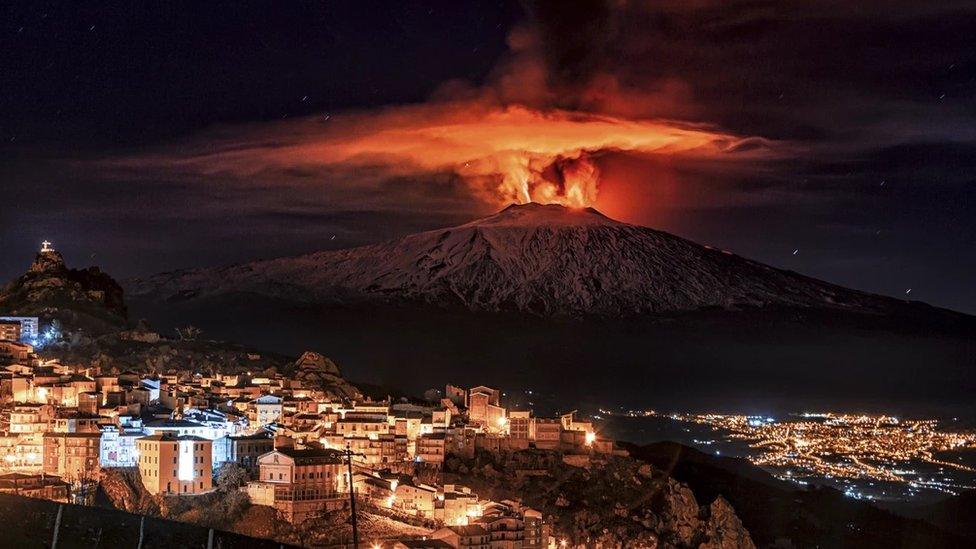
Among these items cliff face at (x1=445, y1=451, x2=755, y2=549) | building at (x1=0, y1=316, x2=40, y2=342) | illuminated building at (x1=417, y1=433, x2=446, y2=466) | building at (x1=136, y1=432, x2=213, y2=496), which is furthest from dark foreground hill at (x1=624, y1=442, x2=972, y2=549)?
building at (x1=136, y1=432, x2=213, y2=496)

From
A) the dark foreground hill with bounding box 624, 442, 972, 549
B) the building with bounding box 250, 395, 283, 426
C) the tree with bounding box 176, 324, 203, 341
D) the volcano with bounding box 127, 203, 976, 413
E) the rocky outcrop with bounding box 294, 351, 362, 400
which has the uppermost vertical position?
the volcano with bounding box 127, 203, 976, 413

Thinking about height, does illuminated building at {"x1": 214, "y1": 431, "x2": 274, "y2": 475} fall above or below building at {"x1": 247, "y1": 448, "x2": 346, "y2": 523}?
above

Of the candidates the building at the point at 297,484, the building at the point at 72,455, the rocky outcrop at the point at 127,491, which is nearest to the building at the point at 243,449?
the building at the point at 297,484

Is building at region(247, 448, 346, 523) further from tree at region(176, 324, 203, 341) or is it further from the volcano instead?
the volcano

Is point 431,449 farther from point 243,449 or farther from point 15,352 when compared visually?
point 15,352

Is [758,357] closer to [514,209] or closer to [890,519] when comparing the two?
[514,209]

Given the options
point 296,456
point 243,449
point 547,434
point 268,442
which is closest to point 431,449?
point 268,442

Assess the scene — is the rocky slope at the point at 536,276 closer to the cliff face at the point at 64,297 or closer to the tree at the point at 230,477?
the cliff face at the point at 64,297
